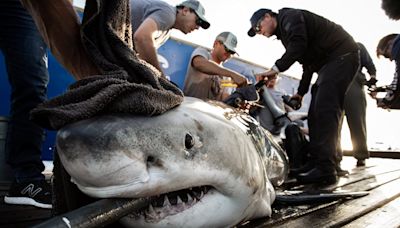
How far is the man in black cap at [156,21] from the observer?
2.41 m

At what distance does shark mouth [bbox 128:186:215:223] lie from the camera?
877 millimetres

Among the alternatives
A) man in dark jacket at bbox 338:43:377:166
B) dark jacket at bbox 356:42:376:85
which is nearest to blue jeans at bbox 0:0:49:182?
man in dark jacket at bbox 338:43:377:166

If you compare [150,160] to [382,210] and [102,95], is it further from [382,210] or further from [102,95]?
[382,210]

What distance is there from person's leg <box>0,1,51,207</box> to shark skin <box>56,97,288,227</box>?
3.16 feet

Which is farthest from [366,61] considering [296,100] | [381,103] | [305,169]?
[305,169]

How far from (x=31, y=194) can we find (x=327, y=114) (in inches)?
82.3

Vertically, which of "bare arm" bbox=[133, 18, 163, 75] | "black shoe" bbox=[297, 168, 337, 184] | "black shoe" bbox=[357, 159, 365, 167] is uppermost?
"bare arm" bbox=[133, 18, 163, 75]

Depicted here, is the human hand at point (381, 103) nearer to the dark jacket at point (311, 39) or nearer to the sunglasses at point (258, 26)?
the dark jacket at point (311, 39)

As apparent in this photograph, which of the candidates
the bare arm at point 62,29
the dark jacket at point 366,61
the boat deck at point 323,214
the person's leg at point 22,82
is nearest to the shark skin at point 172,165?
the boat deck at point 323,214

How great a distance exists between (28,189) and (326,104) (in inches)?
83.7

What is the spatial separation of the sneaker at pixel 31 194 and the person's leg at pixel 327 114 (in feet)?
5.47

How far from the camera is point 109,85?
0.81m

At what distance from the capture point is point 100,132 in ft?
2.30

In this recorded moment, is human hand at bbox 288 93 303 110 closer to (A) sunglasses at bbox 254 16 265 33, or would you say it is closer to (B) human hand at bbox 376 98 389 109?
(A) sunglasses at bbox 254 16 265 33
